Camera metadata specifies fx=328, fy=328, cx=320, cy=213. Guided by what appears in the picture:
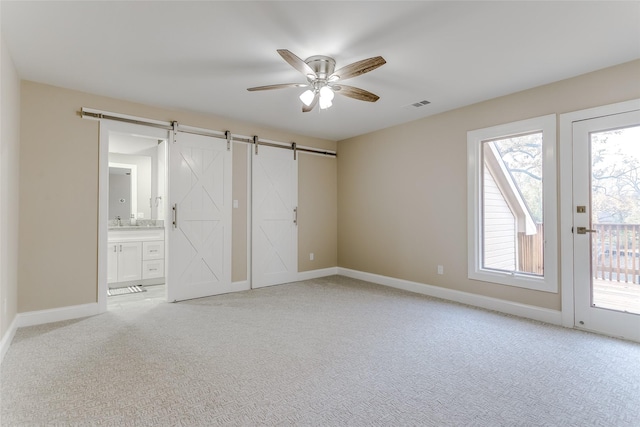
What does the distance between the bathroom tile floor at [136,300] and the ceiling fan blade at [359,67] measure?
3.65m

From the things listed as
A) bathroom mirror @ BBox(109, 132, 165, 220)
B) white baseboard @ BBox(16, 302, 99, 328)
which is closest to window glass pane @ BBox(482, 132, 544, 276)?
white baseboard @ BBox(16, 302, 99, 328)

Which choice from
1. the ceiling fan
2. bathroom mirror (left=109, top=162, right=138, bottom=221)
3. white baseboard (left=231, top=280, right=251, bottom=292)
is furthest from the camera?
bathroom mirror (left=109, top=162, right=138, bottom=221)

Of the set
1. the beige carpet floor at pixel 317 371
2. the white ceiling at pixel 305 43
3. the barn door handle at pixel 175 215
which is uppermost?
the white ceiling at pixel 305 43

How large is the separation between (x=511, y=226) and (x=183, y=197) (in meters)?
4.43

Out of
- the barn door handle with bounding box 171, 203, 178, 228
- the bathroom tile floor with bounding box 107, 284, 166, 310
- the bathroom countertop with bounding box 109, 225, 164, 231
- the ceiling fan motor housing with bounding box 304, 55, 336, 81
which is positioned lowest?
the bathroom tile floor with bounding box 107, 284, 166, 310

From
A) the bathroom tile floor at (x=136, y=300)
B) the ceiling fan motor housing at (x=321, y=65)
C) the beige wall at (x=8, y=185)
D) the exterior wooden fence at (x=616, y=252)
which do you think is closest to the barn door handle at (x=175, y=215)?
the bathroom tile floor at (x=136, y=300)

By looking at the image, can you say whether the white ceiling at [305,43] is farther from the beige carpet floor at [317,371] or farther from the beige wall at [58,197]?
the beige carpet floor at [317,371]

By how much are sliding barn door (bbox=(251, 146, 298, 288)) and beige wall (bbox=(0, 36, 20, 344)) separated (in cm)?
279

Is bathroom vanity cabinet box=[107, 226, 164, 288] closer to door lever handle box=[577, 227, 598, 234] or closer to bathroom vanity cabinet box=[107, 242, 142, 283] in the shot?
bathroom vanity cabinet box=[107, 242, 142, 283]

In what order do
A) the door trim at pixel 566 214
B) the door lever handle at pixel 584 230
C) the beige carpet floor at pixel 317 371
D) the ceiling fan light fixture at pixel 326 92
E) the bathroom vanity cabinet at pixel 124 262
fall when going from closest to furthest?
the beige carpet floor at pixel 317 371
the ceiling fan light fixture at pixel 326 92
the door lever handle at pixel 584 230
the door trim at pixel 566 214
the bathroom vanity cabinet at pixel 124 262

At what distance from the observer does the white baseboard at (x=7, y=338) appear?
105 inches

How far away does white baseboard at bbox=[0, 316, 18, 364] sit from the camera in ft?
8.72

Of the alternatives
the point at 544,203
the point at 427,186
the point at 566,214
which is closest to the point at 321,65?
the point at 427,186

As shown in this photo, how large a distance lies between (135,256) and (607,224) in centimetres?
634
